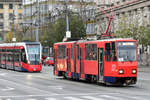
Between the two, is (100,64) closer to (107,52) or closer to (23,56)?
(107,52)

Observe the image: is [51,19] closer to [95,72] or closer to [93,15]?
[93,15]

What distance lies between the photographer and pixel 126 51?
87.9 feet

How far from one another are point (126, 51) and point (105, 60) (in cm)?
140

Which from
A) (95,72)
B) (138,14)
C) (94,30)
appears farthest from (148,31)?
(94,30)

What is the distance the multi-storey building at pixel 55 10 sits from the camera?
8588 centimetres

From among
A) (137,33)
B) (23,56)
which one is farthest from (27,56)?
(137,33)

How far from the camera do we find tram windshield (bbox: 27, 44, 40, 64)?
48938 mm

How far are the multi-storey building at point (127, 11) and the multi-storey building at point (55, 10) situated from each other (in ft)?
10.9

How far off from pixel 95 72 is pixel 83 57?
2.28 m

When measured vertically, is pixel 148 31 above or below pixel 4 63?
above

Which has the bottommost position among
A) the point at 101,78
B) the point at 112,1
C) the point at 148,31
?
the point at 101,78

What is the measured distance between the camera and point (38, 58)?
49.2 m

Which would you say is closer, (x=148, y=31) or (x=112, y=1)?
(x=148, y=31)

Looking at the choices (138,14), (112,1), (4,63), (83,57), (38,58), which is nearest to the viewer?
(83,57)
